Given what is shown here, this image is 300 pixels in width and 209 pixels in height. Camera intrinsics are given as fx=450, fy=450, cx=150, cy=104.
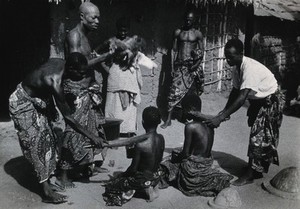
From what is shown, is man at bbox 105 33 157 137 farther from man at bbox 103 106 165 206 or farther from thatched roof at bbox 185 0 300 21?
thatched roof at bbox 185 0 300 21

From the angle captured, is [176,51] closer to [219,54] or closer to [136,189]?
[219,54]

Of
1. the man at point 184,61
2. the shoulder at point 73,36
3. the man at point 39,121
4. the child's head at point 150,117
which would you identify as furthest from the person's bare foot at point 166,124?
the man at point 39,121

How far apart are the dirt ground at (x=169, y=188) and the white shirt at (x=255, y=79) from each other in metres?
1.10

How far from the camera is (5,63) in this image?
8992 mm

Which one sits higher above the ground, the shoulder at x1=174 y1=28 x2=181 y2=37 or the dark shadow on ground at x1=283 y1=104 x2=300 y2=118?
the shoulder at x1=174 y1=28 x2=181 y2=37

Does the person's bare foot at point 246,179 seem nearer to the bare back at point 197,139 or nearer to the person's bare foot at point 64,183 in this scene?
the bare back at point 197,139

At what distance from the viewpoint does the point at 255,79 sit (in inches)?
199

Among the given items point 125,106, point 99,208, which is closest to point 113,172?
point 99,208

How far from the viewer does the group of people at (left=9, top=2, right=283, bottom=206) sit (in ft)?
14.8

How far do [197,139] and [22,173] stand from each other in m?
2.17

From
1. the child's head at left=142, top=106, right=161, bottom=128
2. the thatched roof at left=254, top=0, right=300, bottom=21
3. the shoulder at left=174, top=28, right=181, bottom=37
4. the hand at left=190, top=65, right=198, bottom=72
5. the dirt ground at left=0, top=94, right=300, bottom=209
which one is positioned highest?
the thatched roof at left=254, top=0, right=300, bottom=21

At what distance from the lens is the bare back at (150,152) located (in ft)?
15.0

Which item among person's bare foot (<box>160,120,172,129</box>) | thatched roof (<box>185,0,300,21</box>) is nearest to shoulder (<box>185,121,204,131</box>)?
person's bare foot (<box>160,120,172,129</box>)

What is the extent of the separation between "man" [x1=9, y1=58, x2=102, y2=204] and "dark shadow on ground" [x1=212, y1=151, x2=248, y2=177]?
6.84 feet
